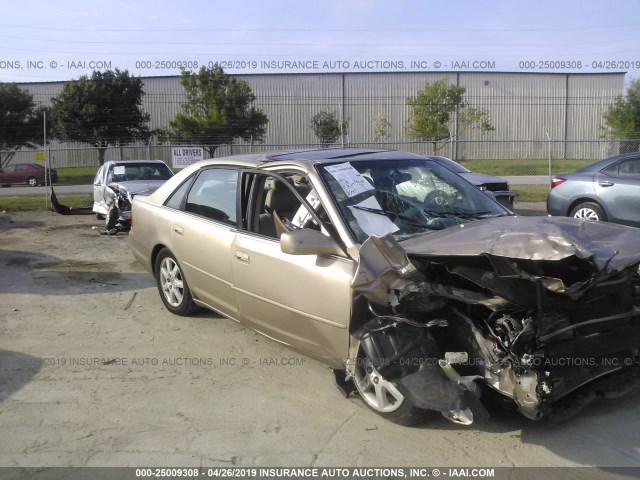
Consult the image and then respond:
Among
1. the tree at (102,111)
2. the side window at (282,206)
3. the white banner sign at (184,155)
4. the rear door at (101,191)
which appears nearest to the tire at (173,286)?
the side window at (282,206)

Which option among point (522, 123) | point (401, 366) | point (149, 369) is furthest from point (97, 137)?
point (401, 366)

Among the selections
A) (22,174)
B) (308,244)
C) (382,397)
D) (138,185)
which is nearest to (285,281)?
(308,244)

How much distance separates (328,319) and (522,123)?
3502cm

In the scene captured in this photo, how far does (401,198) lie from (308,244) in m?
1.01

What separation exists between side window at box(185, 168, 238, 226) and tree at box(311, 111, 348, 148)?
82.5 ft

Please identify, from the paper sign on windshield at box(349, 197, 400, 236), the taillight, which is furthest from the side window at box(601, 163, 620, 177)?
the paper sign on windshield at box(349, 197, 400, 236)

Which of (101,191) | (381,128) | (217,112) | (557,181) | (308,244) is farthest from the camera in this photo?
(381,128)

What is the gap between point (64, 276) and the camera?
7.88 meters

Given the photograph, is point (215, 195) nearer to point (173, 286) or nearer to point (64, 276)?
A: point (173, 286)

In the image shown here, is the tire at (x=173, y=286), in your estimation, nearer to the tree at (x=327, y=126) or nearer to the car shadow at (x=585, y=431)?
the car shadow at (x=585, y=431)

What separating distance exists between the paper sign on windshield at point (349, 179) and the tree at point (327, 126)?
2617 centimetres

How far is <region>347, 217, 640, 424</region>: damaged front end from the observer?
3158mm

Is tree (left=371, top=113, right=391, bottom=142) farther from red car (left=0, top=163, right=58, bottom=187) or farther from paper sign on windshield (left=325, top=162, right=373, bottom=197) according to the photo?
paper sign on windshield (left=325, top=162, right=373, bottom=197)

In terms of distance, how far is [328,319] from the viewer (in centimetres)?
373
